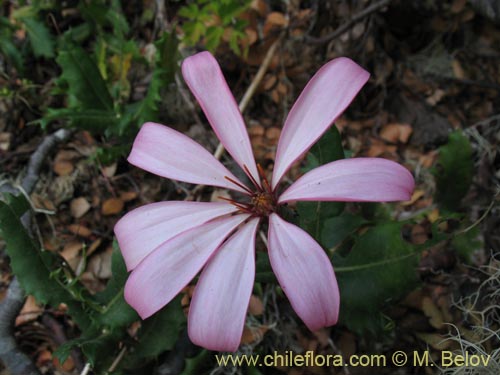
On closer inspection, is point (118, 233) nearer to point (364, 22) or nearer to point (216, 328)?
point (216, 328)

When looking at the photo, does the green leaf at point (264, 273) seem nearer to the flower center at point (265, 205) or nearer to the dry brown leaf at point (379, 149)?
the flower center at point (265, 205)

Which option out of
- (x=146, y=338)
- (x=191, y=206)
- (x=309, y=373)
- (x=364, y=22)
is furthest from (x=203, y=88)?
(x=364, y=22)

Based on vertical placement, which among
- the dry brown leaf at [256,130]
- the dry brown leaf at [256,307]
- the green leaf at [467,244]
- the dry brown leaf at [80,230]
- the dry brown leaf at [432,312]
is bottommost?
the dry brown leaf at [432,312]

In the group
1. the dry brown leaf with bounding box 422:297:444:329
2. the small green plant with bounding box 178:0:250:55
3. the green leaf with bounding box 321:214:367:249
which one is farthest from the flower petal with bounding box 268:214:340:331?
the small green plant with bounding box 178:0:250:55

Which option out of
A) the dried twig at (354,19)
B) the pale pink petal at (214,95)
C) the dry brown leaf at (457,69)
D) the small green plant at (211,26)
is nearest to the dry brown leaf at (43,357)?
the pale pink petal at (214,95)

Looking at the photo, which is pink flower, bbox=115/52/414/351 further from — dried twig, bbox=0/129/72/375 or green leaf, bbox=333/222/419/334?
dried twig, bbox=0/129/72/375

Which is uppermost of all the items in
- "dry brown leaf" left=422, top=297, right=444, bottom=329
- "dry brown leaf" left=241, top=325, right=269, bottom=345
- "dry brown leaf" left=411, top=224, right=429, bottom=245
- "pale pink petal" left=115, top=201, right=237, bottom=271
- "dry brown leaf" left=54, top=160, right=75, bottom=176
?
"pale pink petal" left=115, top=201, right=237, bottom=271

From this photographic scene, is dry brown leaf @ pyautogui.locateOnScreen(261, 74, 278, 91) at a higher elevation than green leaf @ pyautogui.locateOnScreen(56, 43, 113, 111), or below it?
below
